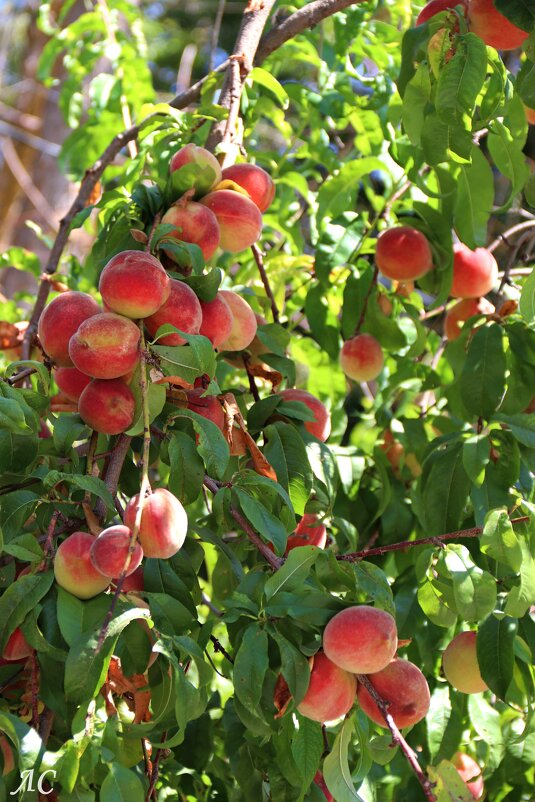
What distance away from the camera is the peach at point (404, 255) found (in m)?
1.19

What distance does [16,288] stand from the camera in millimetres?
3451

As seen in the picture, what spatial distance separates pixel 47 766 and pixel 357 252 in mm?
863

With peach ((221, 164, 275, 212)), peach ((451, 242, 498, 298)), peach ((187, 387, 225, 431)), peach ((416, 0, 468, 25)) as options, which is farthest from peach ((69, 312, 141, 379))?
peach ((451, 242, 498, 298))

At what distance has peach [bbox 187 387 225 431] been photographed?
2.84ft

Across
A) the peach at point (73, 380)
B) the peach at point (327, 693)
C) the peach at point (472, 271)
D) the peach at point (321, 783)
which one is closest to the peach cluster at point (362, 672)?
the peach at point (327, 693)

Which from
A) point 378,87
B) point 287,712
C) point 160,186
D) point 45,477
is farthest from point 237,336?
point 378,87

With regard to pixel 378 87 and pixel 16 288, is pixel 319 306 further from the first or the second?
pixel 16 288

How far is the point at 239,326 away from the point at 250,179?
7.3 inches

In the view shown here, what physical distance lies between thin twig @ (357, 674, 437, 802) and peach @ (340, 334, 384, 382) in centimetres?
56

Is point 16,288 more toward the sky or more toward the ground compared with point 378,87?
more toward the ground

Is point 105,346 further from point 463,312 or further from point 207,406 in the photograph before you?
point 463,312

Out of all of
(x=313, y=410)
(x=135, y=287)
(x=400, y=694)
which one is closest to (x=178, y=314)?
(x=135, y=287)

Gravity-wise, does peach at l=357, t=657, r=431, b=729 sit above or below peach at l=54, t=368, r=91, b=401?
below

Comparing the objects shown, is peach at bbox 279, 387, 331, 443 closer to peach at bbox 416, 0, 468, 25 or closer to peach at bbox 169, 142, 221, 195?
peach at bbox 169, 142, 221, 195
